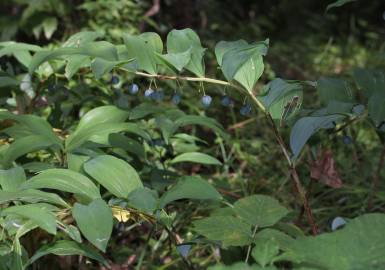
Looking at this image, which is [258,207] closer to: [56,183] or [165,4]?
[56,183]

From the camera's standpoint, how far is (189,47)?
4.91 feet

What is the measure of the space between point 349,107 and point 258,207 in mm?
319

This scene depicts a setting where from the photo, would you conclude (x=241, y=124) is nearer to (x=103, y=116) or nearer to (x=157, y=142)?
(x=157, y=142)

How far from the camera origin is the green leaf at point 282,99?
144 centimetres

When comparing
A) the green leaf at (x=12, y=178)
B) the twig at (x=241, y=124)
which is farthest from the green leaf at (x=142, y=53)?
the twig at (x=241, y=124)

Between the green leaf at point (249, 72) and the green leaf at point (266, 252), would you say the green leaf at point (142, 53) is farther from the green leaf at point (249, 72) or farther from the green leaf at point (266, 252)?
the green leaf at point (266, 252)

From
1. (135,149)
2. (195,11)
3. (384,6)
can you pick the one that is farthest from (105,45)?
(384,6)

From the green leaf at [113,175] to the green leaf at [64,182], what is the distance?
0.09ft

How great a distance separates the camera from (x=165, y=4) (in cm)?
412

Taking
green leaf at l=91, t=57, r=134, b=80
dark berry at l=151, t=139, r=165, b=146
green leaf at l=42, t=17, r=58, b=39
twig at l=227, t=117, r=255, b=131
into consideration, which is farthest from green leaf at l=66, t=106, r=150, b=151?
green leaf at l=42, t=17, r=58, b=39

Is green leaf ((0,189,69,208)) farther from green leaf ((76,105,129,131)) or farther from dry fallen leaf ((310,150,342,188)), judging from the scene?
dry fallen leaf ((310,150,342,188))

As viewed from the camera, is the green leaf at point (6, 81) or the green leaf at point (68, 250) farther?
the green leaf at point (6, 81)

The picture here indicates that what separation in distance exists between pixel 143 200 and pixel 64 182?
0.17 metres

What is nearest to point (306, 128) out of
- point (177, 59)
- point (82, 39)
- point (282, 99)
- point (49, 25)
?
point (282, 99)
